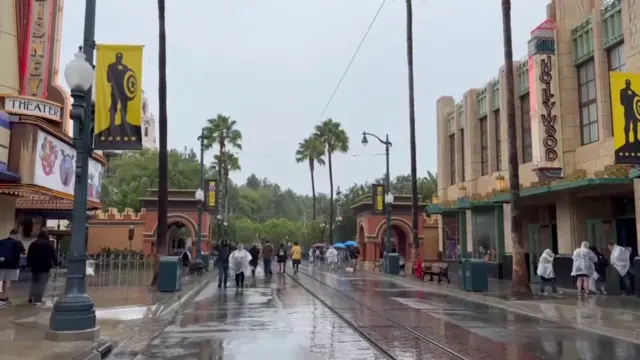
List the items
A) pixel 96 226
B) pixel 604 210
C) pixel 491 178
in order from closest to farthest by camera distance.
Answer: pixel 604 210 < pixel 491 178 < pixel 96 226

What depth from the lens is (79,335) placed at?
9797mm

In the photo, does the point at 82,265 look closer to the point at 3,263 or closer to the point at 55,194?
the point at 3,263

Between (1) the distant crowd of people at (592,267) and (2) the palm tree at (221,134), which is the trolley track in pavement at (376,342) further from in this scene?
(2) the palm tree at (221,134)

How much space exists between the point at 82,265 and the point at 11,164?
1009 centimetres

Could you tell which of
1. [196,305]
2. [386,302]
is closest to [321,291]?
[386,302]

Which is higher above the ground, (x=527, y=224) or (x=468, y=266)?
(x=527, y=224)

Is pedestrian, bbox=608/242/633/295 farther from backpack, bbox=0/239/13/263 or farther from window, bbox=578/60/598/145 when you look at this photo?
backpack, bbox=0/239/13/263

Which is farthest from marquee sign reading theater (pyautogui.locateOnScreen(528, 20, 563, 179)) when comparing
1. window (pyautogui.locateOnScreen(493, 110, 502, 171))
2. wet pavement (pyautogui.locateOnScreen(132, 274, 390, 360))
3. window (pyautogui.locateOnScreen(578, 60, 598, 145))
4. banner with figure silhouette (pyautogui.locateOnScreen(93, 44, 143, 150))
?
banner with figure silhouette (pyautogui.locateOnScreen(93, 44, 143, 150))

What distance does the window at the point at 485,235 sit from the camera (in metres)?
28.1

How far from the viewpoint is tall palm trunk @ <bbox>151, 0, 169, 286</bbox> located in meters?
21.5

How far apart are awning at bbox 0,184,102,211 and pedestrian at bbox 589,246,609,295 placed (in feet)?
58.9

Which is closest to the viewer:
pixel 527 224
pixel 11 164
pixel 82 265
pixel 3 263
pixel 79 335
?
pixel 79 335

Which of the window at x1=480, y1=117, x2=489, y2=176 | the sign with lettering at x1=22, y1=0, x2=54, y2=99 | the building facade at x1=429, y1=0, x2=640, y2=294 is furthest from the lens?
the window at x1=480, y1=117, x2=489, y2=176

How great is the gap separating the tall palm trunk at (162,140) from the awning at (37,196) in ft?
11.9
